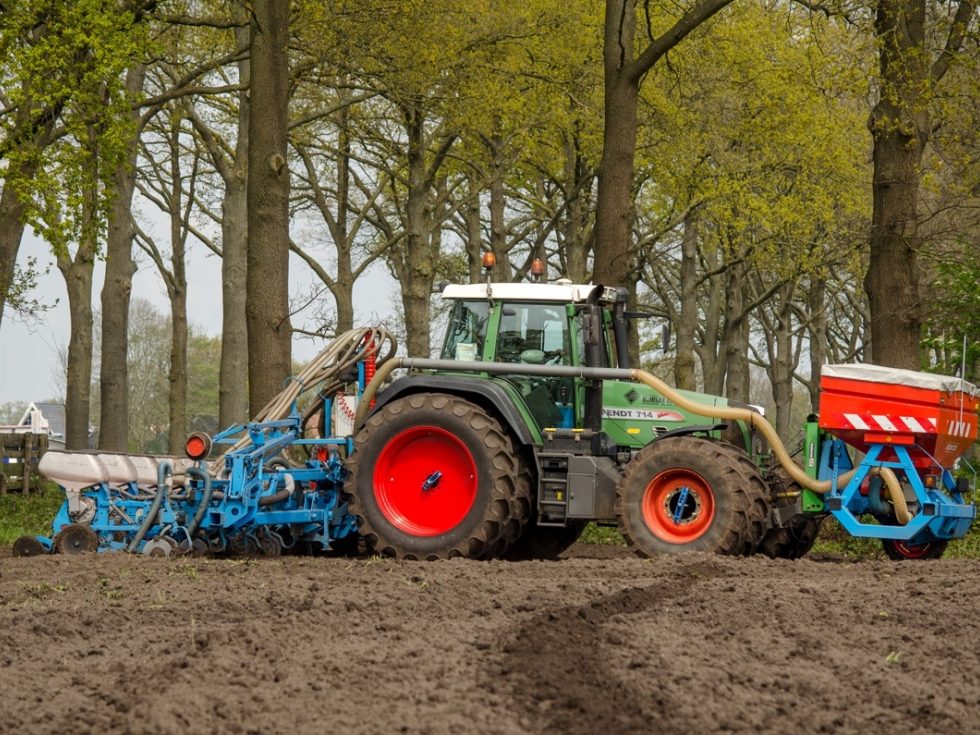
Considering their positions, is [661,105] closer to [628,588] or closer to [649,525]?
[649,525]

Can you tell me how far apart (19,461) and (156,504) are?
17.5 meters

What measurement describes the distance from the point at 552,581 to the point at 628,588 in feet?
2.13

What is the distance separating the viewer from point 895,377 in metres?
10.4

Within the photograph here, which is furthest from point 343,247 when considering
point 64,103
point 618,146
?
point 618,146

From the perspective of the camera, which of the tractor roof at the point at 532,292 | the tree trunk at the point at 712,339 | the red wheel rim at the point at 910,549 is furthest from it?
the tree trunk at the point at 712,339

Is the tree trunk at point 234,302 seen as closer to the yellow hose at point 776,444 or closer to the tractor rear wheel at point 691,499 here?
the yellow hose at point 776,444

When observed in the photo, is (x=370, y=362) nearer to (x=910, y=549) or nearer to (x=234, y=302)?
(x=910, y=549)

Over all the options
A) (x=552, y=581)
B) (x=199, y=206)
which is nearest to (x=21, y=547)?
(x=552, y=581)

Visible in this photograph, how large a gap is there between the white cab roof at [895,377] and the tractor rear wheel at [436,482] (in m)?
2.64

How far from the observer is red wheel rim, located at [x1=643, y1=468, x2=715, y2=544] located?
10445 millimetres

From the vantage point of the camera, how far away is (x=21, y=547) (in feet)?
39.2

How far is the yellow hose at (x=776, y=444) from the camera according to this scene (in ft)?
33.6

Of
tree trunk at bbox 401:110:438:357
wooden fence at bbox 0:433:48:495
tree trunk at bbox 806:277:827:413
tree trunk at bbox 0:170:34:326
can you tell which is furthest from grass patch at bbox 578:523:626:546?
tree trunk at bbox 806:277:827:413

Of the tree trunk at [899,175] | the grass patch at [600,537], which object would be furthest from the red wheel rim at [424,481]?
the tree trunk at [899,175]
